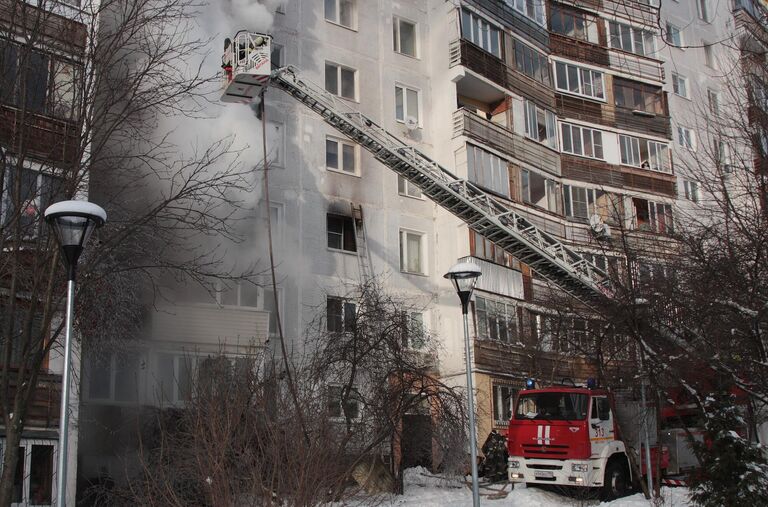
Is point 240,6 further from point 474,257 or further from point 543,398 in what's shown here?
point 543,398

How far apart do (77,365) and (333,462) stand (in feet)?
31.0

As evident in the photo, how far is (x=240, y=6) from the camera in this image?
84.9 ft

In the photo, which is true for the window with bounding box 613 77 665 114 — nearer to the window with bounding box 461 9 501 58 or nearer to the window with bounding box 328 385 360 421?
the window with bounding box 461 9 501 58

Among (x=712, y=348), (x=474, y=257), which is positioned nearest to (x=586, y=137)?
(x=474, y=257)

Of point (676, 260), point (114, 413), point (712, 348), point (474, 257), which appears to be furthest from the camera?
point (474, 257)

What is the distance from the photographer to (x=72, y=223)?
30.2ft

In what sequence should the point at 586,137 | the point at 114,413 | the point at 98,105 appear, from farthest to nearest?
the point at 586,137
the point at 114,413
the point at 98,105

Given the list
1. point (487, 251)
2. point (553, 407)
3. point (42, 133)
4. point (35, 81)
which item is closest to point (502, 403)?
point (487, 251)

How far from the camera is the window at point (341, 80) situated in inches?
1153

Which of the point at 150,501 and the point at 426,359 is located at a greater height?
the point at 426,359

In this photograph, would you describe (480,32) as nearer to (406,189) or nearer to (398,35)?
(398,35)

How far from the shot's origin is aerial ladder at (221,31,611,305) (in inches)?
973

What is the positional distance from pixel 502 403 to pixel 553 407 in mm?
10589

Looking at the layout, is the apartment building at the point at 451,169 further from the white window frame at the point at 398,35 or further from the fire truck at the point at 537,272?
the fire truck at the point at 537,272
